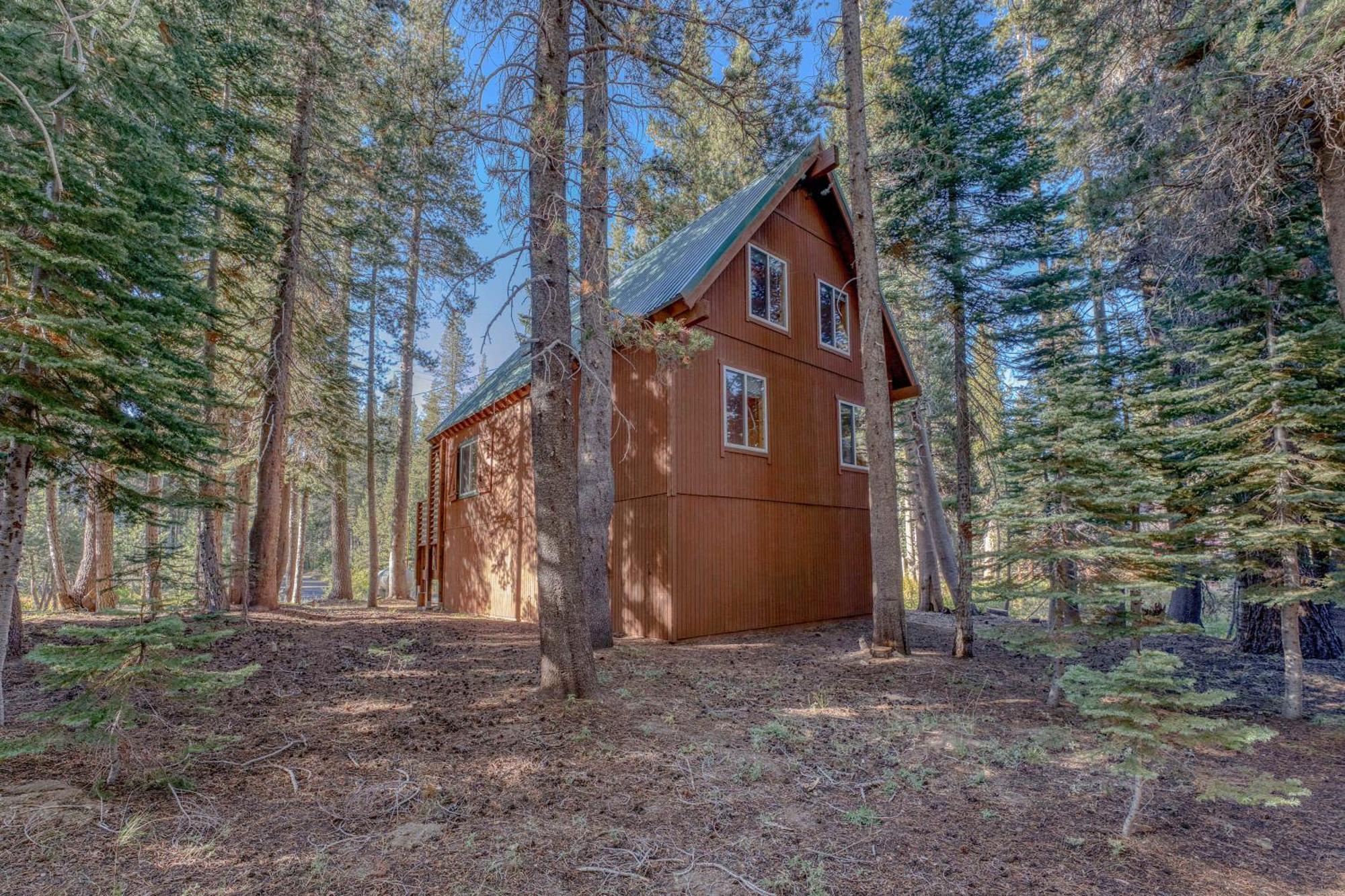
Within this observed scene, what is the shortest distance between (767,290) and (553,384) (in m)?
6.63

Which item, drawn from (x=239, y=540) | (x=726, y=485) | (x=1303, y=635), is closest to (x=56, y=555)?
(x=239, y=540)

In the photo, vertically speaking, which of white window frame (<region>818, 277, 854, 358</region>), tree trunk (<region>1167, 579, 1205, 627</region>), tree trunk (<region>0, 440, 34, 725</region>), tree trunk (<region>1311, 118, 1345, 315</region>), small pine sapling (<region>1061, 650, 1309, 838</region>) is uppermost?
white window frame (<region>818, 277, 854, 358</region>)

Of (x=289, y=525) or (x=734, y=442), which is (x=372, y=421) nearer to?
(x=289, y=525)

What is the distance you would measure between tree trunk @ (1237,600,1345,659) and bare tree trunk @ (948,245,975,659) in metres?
4.01

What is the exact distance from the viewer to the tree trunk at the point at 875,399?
26.7ft

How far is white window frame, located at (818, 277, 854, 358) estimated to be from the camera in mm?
12125

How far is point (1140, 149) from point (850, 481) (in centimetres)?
693

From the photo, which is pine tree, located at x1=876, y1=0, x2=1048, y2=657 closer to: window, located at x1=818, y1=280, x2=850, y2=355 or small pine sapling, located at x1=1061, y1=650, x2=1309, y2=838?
window, located at x1=818, y1=280, x2=850, y2=355

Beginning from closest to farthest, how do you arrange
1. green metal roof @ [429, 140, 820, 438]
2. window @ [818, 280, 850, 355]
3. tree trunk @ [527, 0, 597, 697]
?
tree trunk @ [527, 0, 597, 697]
green metal roof @ [429, 140, 820, 438]
window @ [818, 280, 850, 355]

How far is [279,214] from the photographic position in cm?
1017

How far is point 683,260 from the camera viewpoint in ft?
34.2

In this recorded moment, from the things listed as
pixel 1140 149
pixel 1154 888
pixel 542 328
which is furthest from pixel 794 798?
pixel 1140 149

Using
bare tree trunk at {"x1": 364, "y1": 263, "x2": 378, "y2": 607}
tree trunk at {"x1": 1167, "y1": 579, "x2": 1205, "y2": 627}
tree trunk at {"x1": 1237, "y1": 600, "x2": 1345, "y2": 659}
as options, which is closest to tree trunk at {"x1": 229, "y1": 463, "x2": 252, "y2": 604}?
bare tree trunk at {"x1": 364, "y1": 263, "x2": 378, "y2": 607}

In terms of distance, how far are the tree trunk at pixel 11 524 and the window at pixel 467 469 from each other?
9.89 m
